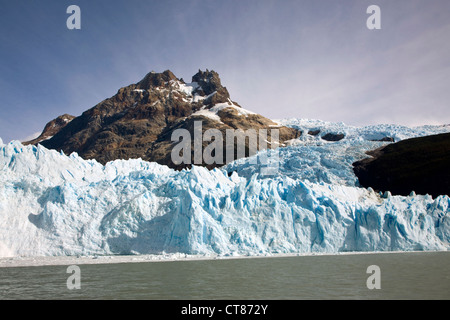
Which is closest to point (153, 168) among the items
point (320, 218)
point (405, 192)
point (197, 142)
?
point (320, 218)

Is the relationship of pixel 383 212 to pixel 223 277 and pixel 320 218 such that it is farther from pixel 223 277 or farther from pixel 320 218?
pixel 223 277

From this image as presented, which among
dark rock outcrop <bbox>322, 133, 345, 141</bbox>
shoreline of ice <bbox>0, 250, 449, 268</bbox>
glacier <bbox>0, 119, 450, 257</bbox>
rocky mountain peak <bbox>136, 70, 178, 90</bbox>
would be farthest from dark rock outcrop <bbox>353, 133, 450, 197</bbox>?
rocky mountain peak <bbox>136, 70, 178, 90</bbox>

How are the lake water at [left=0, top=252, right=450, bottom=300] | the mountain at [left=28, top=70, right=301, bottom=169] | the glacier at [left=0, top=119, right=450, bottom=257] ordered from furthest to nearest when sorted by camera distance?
1. the mountain at [left=28, top=70, right=301, bottom=169]
2. the glacier at [left=0, top=119, right=450, bottom=257]
3. the lake water at [left=0, top=252, right=450, bottom=300]

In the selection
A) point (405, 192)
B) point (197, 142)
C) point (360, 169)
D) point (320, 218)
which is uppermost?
point (197, 142)

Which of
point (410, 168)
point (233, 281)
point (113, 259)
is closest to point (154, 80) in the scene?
point (410, 168)

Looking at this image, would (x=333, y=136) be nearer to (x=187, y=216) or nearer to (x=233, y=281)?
(x=187, y=216)

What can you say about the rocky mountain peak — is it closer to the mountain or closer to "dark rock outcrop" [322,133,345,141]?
the mountain

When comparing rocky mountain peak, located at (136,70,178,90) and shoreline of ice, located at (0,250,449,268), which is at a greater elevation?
rocky mountain peak, located at (136,70,178,90)
